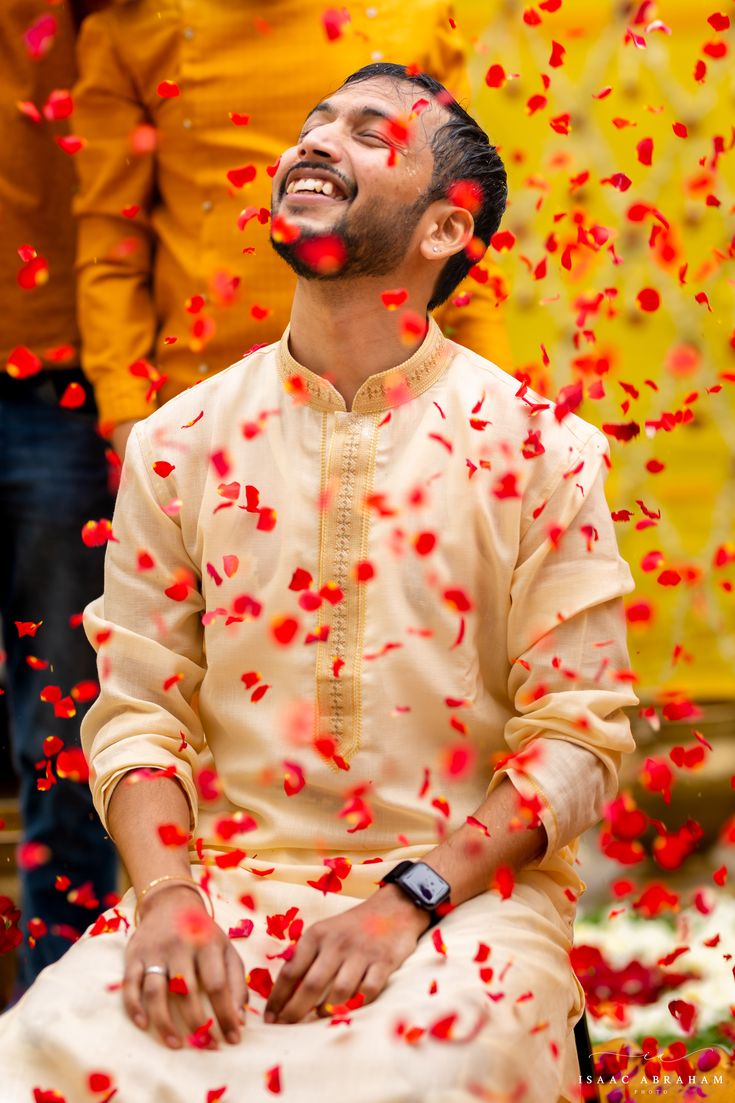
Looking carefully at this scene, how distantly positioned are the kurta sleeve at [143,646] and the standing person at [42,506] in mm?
514

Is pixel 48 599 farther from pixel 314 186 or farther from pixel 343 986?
pixel 343 986

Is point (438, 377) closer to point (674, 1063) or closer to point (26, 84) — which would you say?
point (26, 84)

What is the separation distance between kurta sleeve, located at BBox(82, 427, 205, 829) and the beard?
1.23ft

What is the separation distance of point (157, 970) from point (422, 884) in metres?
0.34

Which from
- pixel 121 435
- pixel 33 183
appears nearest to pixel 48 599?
pixel 121 435

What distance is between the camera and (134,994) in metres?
1.73

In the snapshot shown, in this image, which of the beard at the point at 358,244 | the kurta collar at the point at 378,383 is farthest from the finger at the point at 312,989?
the beard at the point at 358,244

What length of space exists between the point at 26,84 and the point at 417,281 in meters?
0.97

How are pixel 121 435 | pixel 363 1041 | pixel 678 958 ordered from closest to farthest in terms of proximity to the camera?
1. pixel 363 1041
2. pixel 121 435
3. pixel 678 958

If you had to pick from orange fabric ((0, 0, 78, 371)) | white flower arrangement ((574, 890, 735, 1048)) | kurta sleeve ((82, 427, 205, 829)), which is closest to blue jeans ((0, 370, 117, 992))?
orange fabric ((0, 0, 78, 371))

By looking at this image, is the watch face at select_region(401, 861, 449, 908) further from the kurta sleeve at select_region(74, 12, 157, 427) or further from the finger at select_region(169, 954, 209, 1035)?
the kurta sleeve at select_region(74, 12, 157, 427)

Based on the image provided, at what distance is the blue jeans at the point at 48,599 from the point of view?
2.62m

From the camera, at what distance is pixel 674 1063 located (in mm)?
2512

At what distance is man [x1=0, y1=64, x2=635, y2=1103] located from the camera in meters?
1.89
